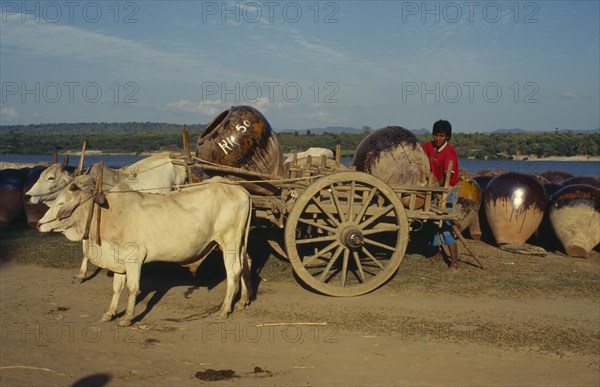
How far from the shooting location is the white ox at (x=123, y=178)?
8.59 metres

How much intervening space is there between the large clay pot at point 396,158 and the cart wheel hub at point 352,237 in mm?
1137

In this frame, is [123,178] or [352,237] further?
[123,178]

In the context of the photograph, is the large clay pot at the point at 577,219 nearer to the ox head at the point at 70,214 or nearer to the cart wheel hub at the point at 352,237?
the cart wheel hub at the point at 352,237

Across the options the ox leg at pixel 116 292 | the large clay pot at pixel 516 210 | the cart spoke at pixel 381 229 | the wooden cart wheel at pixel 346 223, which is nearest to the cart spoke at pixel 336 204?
the wooden cart wheel at pixel 346 223

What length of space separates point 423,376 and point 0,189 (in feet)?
40.1

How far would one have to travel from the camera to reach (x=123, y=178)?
29.4 ft

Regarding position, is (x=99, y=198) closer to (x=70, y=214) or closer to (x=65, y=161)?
(x=70, y=214)

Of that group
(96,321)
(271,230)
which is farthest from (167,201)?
(271,230)

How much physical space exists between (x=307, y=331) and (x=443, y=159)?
3850 mm

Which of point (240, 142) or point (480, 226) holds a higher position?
point (240, 142)

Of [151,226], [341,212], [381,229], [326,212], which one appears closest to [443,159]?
[381,229]

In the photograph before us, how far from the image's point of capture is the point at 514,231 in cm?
1127

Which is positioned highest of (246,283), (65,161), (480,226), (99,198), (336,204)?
(65,161)

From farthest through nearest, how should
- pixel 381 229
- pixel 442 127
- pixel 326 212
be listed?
1. pixel 442 127
2. pixel 381 229
3. pixel 326 212
